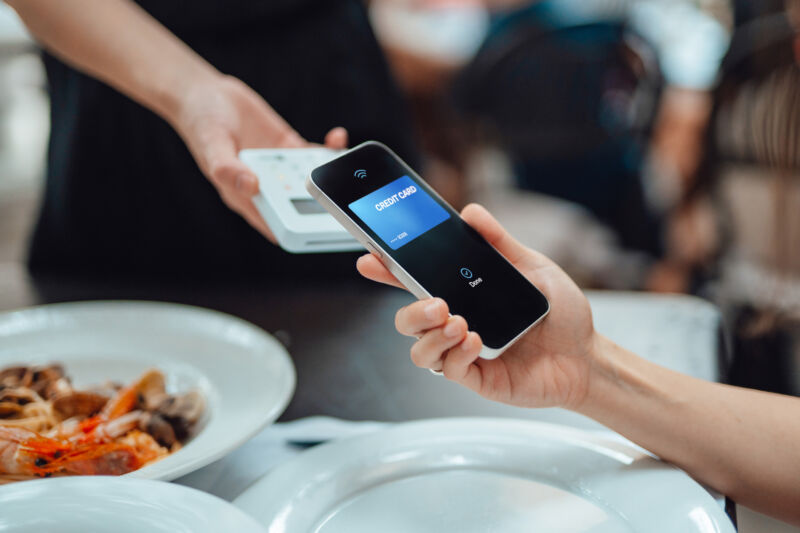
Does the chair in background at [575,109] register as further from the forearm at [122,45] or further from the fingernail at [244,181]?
the fingernail at [244,181]

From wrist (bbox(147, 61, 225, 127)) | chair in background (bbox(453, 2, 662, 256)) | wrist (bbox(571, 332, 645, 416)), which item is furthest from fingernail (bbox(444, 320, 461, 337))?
chair in background (bbox(453, 2, 662, 256))

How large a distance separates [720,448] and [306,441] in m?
0.30

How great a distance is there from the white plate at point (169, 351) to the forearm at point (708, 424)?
243mm

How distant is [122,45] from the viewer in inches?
31.0

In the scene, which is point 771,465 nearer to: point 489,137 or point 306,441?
point 306,441

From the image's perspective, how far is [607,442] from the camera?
495 mm

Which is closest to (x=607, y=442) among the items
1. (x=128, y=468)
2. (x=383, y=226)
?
(x=383, y=226)

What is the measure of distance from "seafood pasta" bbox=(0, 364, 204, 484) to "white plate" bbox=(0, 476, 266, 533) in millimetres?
118

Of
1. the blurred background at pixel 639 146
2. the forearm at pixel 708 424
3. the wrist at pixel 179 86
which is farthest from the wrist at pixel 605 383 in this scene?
the wrist at pixel 179 86

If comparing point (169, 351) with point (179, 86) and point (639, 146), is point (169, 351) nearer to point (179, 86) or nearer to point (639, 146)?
point (179, 86)

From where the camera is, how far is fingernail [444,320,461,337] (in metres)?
0.44

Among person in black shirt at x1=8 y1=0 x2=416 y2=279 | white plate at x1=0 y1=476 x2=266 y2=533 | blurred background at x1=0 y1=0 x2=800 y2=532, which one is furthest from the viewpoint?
blurred background at x1=0 y1=0 x2=800 y2=532

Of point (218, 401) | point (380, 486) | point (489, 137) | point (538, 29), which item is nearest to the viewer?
point (380, 486)

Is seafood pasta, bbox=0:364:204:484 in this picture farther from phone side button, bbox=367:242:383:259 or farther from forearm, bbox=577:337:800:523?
forearm, bbox=577:337:800:523
